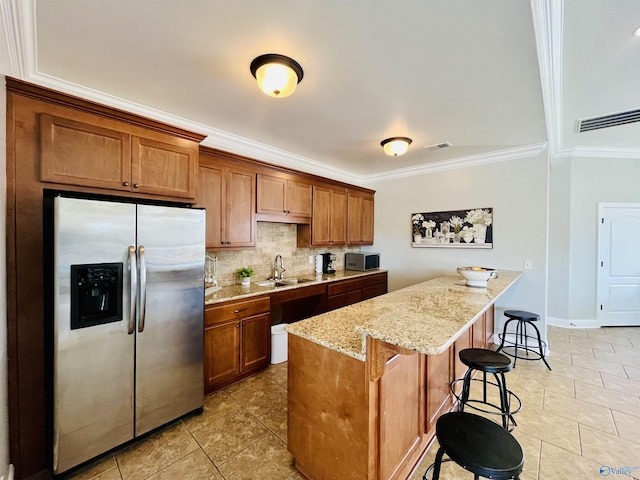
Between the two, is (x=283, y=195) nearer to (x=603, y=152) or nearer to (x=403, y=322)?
(x=403, y=322)

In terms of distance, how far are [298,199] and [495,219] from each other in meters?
2.74

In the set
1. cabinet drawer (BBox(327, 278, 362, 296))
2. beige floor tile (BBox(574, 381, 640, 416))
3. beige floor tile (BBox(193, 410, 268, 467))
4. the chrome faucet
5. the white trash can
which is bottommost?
beige floor tile (BBox(193, 410, 268, 467))

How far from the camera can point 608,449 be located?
1.92 m

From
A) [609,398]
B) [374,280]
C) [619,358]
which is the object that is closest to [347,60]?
[374,280]

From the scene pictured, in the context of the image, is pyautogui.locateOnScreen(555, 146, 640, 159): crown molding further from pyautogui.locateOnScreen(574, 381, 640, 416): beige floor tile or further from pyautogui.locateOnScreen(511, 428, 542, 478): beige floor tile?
pyautogui.locateOnScreen(511, 428, 542, 478): beige floor tile

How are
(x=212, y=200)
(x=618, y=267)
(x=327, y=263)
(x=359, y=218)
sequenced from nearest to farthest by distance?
(x=212, y=200) < (x=618, y=267) < (x=327, y=263) < (x=359, y=218)

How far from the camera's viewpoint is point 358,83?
212 cm

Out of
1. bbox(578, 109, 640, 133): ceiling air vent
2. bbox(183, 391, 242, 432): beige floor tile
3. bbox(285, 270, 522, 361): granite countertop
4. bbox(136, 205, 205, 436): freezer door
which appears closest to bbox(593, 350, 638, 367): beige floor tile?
bbox(285, 270, 522, 361): granite countertop

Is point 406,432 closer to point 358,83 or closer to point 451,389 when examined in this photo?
point 451,389

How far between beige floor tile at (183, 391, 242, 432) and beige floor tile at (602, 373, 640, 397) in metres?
3.58

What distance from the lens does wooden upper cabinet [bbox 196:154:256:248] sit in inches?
110

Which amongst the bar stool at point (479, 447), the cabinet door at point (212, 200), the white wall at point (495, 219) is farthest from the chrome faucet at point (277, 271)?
the bar stool at point (479, 447)

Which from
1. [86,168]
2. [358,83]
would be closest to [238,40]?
[358,83]

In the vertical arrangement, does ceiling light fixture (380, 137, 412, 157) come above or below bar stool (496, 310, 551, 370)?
above
